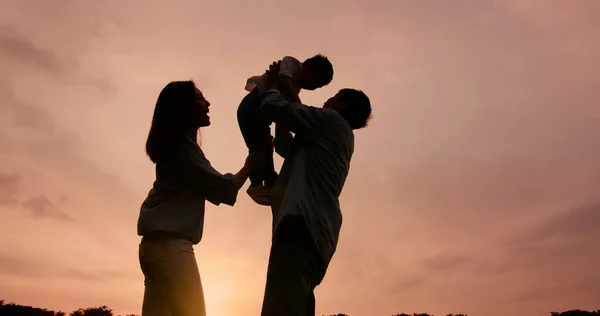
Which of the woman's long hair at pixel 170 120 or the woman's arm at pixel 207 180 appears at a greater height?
the woman's long hair at pixel 170 120

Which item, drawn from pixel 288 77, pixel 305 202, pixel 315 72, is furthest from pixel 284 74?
pixel 305 202

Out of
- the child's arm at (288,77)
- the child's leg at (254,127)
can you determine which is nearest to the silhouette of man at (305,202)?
the child's arm at (288,77)

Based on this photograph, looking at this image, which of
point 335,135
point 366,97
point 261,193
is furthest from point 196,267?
point 366,97

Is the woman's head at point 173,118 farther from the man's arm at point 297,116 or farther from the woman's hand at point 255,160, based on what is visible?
the man's arm at point 297,116

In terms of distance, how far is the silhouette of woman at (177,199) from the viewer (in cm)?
317

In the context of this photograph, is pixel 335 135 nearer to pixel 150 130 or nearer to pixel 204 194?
pixel 204 194

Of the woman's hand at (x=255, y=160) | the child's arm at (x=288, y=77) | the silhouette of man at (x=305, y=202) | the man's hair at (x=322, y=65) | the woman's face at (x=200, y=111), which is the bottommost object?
the silhouette of man at (x=305, y=202)

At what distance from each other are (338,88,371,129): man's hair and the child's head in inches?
12.8

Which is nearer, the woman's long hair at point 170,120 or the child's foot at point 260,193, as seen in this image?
the woman's long hair at point 170,120

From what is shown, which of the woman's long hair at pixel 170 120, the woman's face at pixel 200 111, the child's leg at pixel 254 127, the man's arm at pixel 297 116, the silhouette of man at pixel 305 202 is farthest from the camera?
the child's leg at pixel 254 127

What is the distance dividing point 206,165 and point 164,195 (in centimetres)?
35

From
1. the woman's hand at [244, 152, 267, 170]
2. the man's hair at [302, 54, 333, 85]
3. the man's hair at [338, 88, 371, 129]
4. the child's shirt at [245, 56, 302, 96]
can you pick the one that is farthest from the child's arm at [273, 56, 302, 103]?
the woman's hand at [244, 152, 267, 170]

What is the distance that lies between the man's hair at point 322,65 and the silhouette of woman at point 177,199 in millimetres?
955

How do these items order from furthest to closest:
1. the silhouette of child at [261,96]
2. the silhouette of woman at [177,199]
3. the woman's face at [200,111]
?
1. the silhouette of child at [261,96]
2. the woman's face at [200,111]
3. the silhouette of woman at [177,199]
